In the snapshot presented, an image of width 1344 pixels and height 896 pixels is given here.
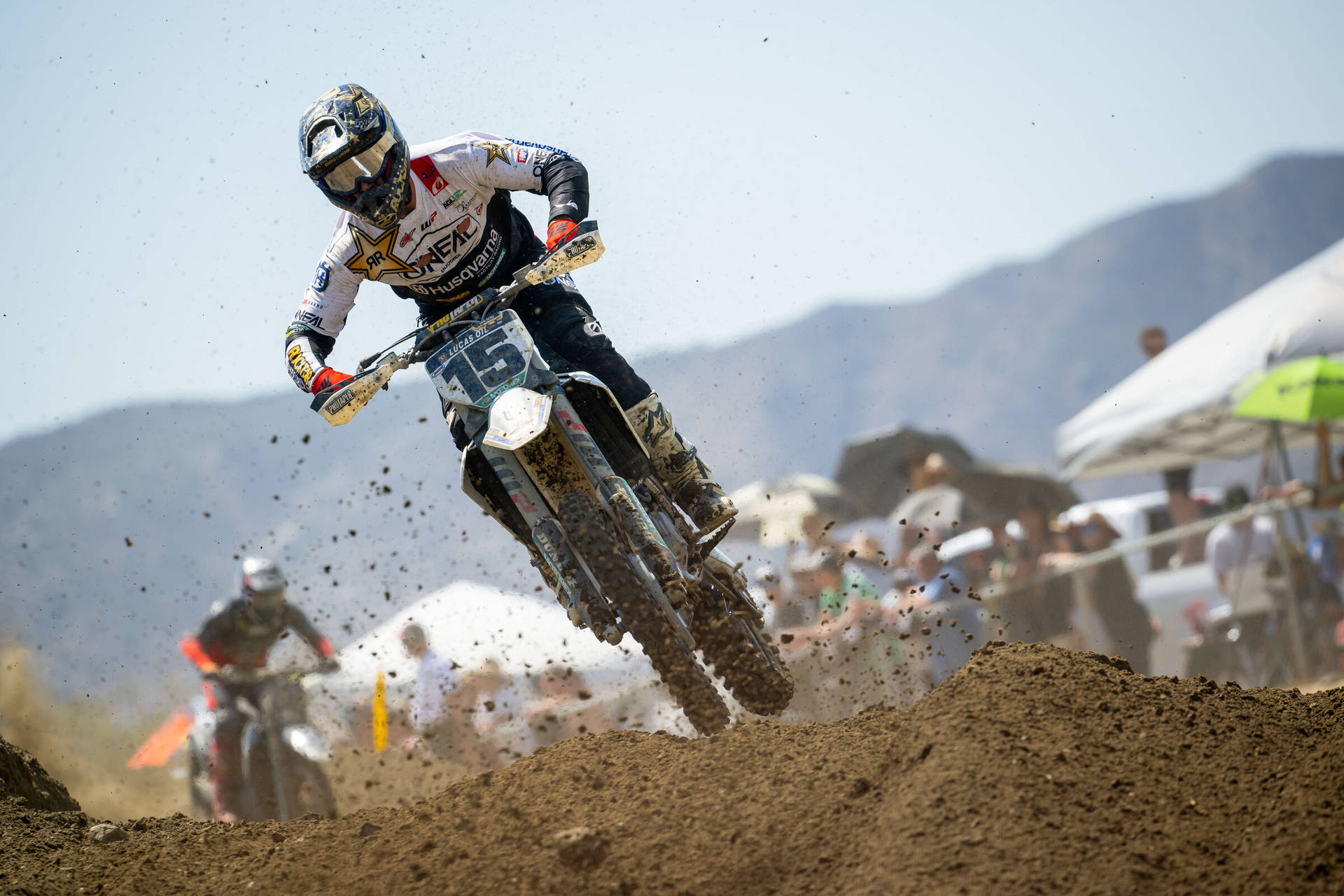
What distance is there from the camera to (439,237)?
6.21m

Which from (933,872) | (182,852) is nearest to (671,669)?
(933,872)

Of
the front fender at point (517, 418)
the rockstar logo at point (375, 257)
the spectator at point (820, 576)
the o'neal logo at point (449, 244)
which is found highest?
the rockstar logo at point (375, 257)

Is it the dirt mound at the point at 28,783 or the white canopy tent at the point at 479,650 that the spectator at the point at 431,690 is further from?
the dirt mound at the point at 28,783

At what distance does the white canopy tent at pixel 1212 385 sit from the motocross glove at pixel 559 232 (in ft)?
24.9

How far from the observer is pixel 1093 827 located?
3707 millimetres

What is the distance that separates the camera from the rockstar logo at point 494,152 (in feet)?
20.6

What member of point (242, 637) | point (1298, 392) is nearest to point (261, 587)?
point (242, 637)

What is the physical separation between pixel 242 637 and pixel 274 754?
1313mm

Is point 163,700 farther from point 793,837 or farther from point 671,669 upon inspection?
point 793,837

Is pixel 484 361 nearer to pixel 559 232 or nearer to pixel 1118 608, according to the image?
pixel 559 232

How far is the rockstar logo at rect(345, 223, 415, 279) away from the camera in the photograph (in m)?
6.20

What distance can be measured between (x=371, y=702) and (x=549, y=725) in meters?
3.34

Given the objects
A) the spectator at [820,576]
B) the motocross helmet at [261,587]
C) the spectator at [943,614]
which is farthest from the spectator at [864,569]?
the motocross helmet at [261,587]

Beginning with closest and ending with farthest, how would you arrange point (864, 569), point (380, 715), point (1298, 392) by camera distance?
point (380, 715) < point (1298, 392) < point (864, 569)
